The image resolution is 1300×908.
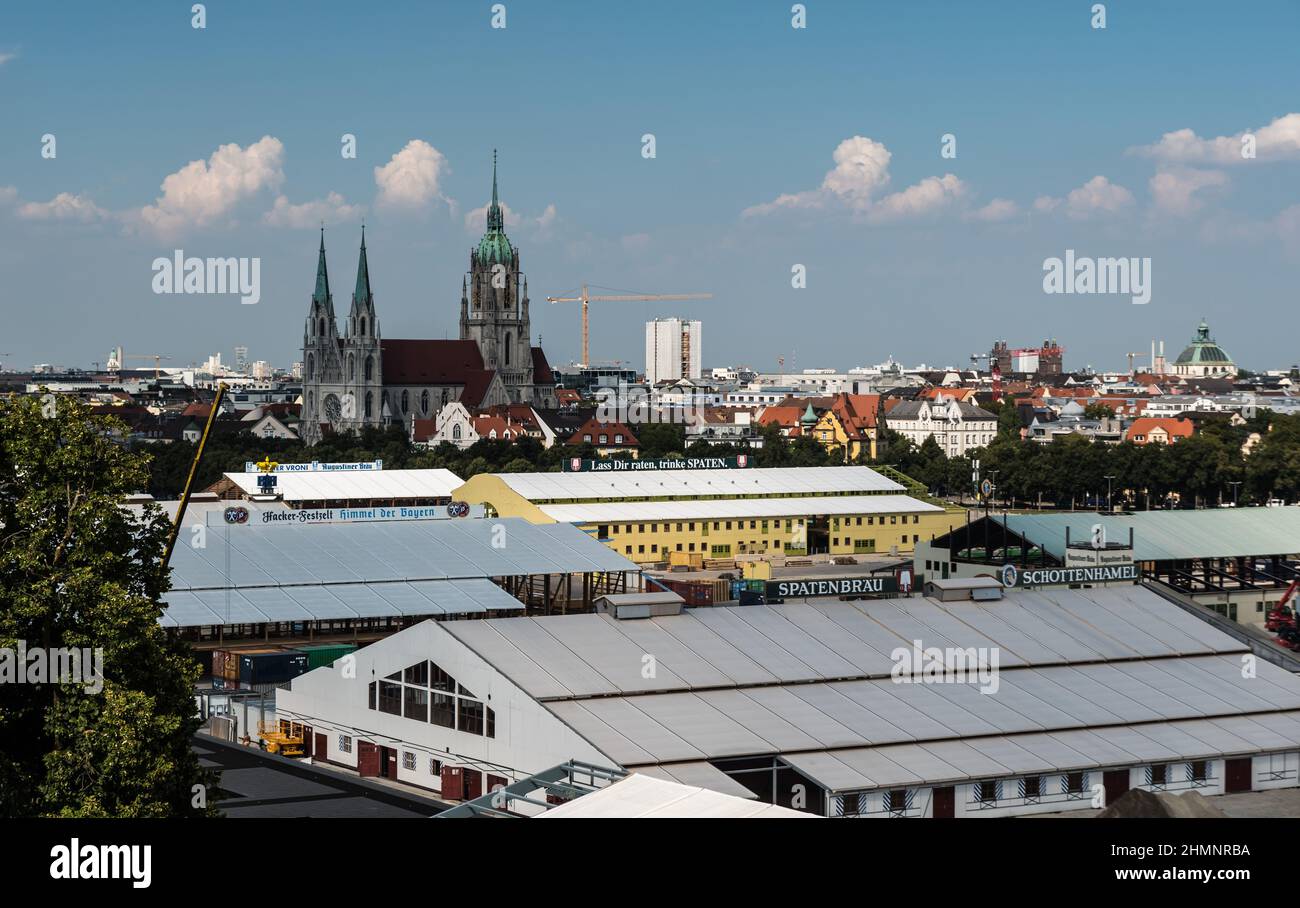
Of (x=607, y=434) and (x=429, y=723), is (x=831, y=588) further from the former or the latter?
(x=607, y=434)

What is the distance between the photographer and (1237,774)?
3891 centimetres

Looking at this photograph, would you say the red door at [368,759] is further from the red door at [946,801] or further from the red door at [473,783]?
the red door at [946,801]

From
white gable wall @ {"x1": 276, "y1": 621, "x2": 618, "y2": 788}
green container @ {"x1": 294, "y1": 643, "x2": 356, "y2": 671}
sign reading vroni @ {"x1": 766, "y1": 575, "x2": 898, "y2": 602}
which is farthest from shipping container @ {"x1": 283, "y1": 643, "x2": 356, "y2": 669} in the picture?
sign reading vroni @ {"x1": 766, "y1": 575, "x2": 898, "y2": 602}

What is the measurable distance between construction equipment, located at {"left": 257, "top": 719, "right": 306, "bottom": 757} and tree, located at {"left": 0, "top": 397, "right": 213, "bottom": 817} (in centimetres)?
1868

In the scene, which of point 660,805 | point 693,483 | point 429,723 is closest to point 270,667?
point 429,723

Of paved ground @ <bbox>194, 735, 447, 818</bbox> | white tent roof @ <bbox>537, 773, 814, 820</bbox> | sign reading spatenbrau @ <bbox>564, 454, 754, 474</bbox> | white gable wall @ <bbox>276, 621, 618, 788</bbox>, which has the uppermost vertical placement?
sign reading spatenbrau @ <bbox>564, 454, 754, 474</bbox>

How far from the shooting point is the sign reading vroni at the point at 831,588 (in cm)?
4850

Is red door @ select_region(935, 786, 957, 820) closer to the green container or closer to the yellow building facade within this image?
the green container

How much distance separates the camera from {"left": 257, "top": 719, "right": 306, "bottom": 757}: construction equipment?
42372 millimetres

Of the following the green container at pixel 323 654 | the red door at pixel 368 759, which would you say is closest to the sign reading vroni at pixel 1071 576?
the green container at pixel 323 654

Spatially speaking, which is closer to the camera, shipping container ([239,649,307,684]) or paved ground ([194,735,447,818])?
paved ground ([194,735,447,818])

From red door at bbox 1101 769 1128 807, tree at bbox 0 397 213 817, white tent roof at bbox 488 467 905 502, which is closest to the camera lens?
tree at bbox 0 397 213 817
